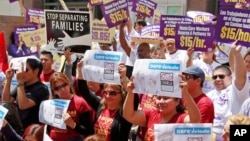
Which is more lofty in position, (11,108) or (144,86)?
(144,86)

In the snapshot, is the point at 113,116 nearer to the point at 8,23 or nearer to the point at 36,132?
the point at 36,132

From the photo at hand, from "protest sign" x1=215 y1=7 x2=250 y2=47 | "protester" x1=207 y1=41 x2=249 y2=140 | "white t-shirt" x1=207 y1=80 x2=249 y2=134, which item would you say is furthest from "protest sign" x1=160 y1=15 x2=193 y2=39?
"protest sign" x1=215 y1=7 x2=250 y2=47

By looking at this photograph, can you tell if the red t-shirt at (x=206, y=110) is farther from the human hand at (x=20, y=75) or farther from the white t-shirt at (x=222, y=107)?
the human hand at (x=20, y=75)

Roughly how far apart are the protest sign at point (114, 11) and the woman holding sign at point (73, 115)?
118 centimetres

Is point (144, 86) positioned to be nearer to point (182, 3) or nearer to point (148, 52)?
point (148, 52)

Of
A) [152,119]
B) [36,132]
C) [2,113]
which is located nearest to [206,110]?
[152,119]

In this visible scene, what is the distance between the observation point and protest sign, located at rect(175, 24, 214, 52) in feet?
18.1

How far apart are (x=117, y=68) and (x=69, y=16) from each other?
1.18 meters

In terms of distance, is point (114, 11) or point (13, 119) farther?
point (114, 11)

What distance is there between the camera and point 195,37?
5574mm

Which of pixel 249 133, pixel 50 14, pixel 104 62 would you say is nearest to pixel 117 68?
pixel 104 62

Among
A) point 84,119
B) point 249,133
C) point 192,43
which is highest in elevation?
point 192,43

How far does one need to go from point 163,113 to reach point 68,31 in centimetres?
201

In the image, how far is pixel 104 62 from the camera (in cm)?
483
